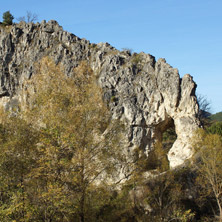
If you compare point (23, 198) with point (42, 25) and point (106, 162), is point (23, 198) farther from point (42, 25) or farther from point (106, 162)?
point (42, 25)

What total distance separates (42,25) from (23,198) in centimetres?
3580

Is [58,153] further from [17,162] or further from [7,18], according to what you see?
[7,18]

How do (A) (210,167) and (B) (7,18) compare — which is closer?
(A) (210,167)

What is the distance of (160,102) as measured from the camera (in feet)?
96.6

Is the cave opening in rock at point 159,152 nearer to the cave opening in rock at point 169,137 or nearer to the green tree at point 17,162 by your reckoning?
the cave opening in rock at point 169,137

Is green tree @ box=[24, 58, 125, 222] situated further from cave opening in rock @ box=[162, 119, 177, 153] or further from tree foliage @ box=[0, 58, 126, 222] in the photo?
cave opening in rock @ box=[162, 119, 177, 153]

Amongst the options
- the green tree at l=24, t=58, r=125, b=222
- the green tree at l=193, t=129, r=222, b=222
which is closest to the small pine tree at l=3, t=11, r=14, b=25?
the green tree at l=24, t=58, r=125, b=222

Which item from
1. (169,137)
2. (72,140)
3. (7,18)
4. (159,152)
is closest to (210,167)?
(159,152)

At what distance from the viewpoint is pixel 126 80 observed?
31.6 m

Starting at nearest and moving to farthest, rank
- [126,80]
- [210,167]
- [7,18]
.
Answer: [210,167], [126,80], [7,18]

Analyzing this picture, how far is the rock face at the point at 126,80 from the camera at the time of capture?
27938mm

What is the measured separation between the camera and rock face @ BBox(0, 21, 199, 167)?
27938 mm

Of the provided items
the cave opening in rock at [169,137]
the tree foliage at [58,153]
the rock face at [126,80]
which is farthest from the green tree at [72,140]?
the cave opening in rock at [169,137]

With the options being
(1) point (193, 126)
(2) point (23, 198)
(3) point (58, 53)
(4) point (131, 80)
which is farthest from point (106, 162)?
(3) point (58, 53)
